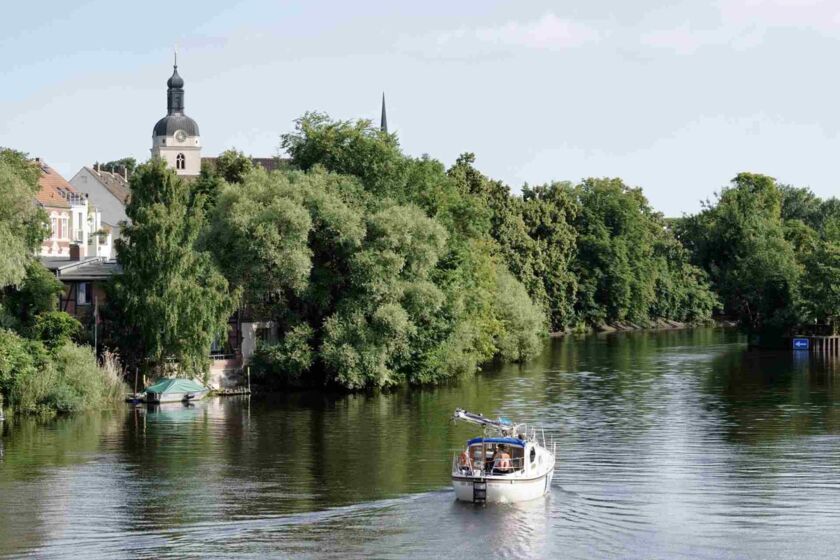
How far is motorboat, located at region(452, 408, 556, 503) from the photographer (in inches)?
1697

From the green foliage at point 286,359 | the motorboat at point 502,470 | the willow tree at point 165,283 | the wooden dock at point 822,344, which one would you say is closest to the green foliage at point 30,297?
the willow tree at point 165,283

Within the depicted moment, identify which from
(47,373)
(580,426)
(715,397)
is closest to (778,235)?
(715,397)

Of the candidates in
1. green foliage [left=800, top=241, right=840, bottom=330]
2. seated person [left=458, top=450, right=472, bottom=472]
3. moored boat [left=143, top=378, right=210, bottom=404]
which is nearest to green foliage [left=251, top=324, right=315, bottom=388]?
moored boat [left=143, top=378, right=210, bottom=404]

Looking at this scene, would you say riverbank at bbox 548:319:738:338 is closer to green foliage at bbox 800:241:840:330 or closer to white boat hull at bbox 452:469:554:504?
green foliage at bbox 800:241:840:330

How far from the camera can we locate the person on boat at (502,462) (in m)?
43.9

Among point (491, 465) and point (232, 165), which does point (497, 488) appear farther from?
point (232, 165)

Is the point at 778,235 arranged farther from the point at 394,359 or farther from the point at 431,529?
the point at 431,529

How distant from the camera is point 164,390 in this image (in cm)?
7169

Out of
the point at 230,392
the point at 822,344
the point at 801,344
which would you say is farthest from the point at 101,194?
the point at 230,392

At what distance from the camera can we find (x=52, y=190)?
122m

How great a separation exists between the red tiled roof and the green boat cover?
4498 centimetres

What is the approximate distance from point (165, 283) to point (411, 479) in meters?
29.1

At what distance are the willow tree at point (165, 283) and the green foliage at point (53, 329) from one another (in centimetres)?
492

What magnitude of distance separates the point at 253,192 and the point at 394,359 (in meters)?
13.1
